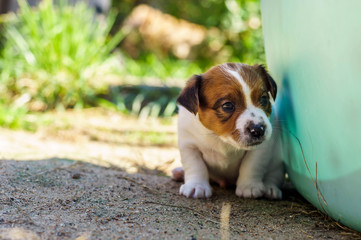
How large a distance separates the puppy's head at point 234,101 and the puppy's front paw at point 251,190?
16.2 inches

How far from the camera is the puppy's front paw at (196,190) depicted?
3.18 metres

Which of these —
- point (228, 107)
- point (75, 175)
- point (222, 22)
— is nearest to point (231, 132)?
point (228, 107)

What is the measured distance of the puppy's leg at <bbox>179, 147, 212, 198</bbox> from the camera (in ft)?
10.5

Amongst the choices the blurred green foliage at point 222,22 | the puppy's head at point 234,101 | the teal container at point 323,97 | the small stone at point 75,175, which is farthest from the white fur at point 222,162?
the blurred green foliage at point 222,22

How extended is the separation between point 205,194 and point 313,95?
1118 millimetres

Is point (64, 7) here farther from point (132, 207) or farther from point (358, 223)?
point (358, 223)

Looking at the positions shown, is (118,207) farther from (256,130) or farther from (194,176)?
(256,130)

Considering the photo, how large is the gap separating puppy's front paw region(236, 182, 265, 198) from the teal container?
0.26m

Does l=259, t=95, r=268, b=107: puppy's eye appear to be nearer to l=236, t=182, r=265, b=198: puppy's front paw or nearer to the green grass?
l=236, t=182, r=265, b=198: puppy's front paw

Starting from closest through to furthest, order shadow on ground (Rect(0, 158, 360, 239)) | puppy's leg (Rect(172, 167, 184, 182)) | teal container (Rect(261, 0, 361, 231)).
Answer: teal container (Rect(261, 0, 361, 231)), shadow on ground (Rect(0, 158, 360, 239)), puppy's leg (Rect(172, 167, 184, 182))

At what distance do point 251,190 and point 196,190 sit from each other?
412mm

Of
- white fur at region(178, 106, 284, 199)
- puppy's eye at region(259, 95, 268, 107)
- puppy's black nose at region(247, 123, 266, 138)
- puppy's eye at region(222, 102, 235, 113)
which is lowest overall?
white fur at region(178, 106, 284, 199)

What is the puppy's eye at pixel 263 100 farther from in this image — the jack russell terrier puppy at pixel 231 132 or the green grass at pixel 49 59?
the green grass at pixel 49 59

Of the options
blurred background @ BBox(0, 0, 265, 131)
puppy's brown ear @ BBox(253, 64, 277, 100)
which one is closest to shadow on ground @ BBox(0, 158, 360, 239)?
puppy's brown ear @ BBox(253, 64, 277, 100)
